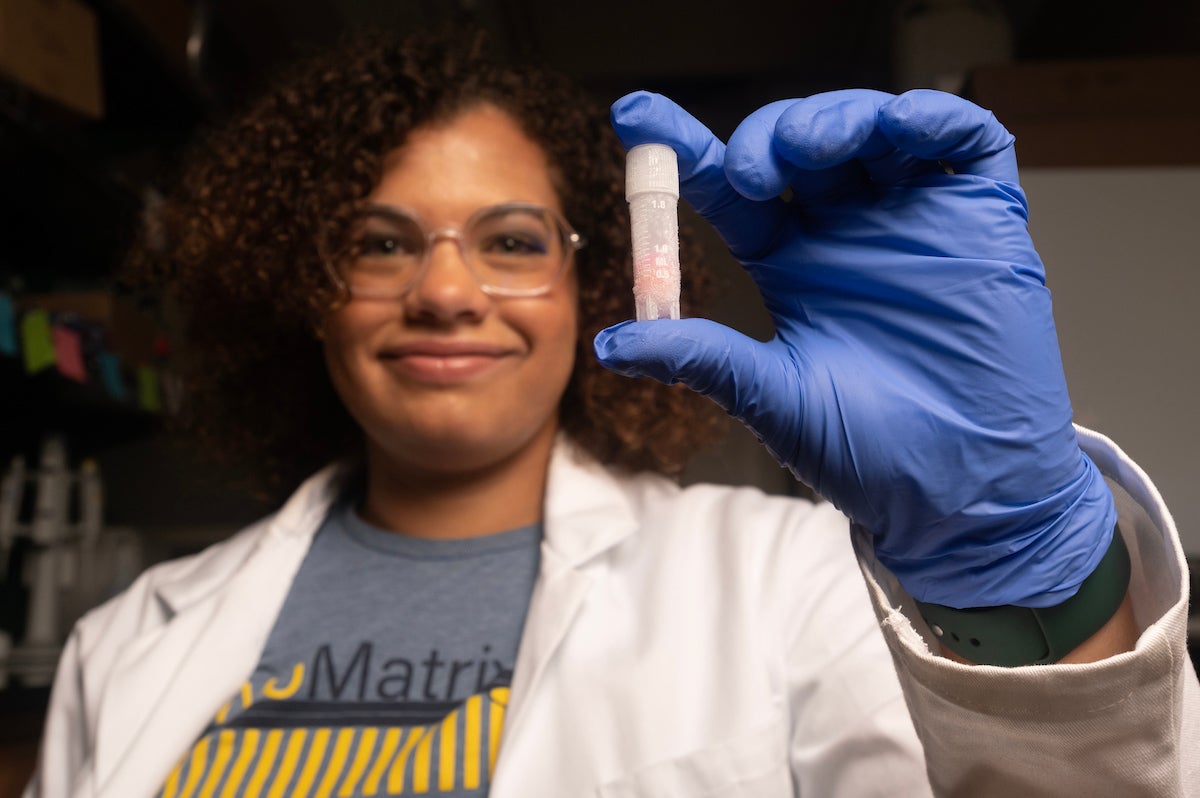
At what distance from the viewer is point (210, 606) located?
46.8 inches

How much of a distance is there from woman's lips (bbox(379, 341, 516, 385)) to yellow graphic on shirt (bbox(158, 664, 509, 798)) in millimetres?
372

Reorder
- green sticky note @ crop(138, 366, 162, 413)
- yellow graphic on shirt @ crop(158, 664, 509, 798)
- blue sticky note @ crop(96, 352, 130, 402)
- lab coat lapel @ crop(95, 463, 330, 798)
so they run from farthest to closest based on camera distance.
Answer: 1. green sticky note @ crop(138, 366, 162, 413)
2. blue sticky note @ crop(96, 352, 130, 402)
3. lab coat lapel @ crop(95, 463, 330, 798)
4. yellow graphic on shirt @ crop(158, 664, 509, 798)

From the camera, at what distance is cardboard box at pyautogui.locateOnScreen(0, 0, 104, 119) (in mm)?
1622

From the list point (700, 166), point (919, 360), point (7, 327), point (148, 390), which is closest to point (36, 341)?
point (7, 327)

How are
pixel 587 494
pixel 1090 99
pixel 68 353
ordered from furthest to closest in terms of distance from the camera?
pixel 68 353 → pixel 1090 99 → pixel 587 494

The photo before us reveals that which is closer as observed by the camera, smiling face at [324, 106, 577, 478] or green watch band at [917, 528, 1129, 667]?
green watch band at [917, 528, 1129, 667]

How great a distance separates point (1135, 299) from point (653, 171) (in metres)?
0.76

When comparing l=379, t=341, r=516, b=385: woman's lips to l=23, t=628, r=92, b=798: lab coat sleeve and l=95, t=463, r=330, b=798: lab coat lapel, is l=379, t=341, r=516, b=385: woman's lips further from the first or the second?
l=23, t=628, r=92, b=798: lab coat sleeve

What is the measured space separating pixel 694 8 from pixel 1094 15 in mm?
858

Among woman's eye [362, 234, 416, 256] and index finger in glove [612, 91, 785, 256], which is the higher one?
index finger in glove [612, 91, 785, 256]

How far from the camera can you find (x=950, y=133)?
0.59 m

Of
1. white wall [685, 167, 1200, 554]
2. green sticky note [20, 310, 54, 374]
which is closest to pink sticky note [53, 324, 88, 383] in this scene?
green sticky note [20, 310, 54, 374]

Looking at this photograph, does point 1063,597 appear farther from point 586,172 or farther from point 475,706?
point 586,172

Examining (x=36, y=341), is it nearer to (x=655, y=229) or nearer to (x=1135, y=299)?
(x=655, y=229)
